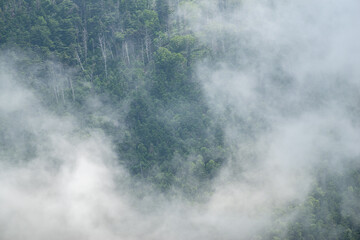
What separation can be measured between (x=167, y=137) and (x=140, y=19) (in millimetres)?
15826

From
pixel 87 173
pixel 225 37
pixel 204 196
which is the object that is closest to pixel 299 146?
pixel 204 196

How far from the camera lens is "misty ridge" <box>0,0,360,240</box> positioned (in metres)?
46.2

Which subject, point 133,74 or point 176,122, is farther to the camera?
point 133,74

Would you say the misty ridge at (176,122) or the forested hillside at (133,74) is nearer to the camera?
the misty ridge at (176,122)

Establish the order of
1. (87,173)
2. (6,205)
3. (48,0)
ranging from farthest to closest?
(48,0), (87,173), (6,205)

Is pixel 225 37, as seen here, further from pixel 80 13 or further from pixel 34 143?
pixel 34 143

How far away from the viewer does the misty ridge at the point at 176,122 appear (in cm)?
4616

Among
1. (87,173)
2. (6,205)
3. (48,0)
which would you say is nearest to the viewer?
(6,205)

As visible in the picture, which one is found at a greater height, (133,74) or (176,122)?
(133,74)

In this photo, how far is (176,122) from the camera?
5166 cm

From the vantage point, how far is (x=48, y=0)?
185ft

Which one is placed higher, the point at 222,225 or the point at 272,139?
the point at 272,139

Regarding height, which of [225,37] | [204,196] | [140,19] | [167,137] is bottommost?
[204,196]

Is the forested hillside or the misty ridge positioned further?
the forested hillside
